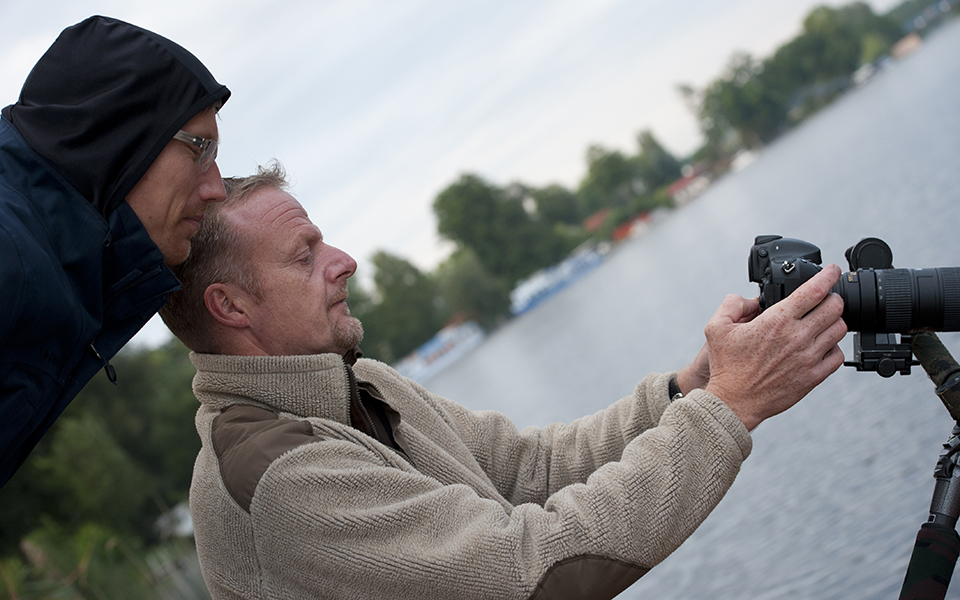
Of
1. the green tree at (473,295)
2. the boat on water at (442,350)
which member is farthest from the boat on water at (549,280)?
the boat on water at (442,350)

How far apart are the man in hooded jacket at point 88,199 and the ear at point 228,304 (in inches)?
14.5

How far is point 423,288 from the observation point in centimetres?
6025

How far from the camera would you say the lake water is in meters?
6.01

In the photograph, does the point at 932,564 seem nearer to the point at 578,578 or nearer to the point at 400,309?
the point at 578,578

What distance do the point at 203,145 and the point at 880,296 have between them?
1730 mm

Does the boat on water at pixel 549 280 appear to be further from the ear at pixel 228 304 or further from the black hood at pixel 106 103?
the black hood at pixel 106 103

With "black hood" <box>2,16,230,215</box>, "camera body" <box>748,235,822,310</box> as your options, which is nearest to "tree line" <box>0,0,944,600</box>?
"black hood" <box>2,16,230,215</box>

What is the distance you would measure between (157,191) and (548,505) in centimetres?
123

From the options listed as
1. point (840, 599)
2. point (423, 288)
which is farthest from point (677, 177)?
point (840, 599)

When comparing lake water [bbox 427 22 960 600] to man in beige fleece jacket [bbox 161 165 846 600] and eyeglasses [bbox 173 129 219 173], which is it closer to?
man in beige fleece jacket [bbox 161 165 846 600]

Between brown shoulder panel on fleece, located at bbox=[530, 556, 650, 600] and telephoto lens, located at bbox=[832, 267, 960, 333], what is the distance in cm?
86

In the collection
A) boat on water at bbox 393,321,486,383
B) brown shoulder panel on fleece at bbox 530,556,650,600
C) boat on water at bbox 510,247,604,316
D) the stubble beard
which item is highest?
the stubble beard

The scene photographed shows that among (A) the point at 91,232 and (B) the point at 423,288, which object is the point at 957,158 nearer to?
(A) the point at 91,232

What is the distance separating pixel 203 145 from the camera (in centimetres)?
198
